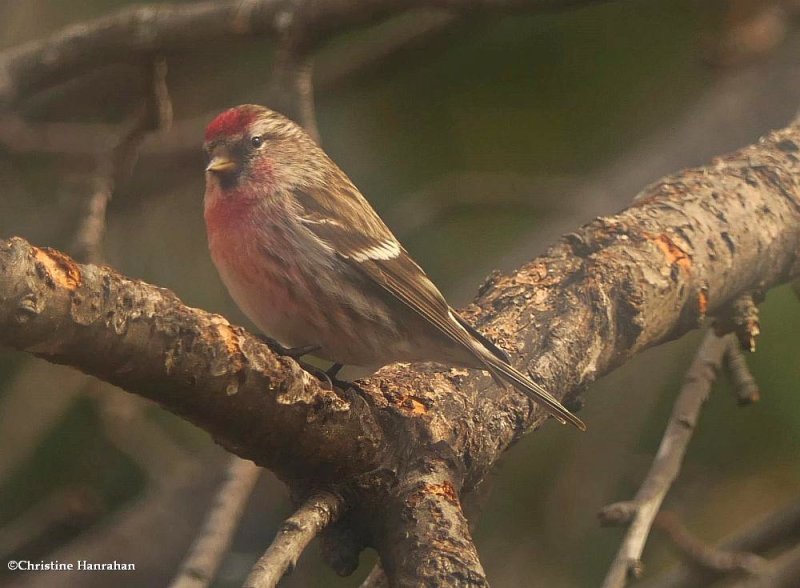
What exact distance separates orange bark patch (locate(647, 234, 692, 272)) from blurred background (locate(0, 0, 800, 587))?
2.87 feet

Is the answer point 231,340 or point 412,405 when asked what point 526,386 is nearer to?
point 412,405

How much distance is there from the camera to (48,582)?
292 cm

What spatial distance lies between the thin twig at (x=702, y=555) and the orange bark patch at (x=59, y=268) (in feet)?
5.04

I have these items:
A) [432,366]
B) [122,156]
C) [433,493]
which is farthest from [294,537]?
[122,156]

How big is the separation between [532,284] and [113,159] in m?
1.07

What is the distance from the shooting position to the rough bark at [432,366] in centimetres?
127

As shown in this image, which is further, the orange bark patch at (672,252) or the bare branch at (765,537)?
the bare branch at (765,537)

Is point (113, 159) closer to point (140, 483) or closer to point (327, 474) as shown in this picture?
point (327, 474)

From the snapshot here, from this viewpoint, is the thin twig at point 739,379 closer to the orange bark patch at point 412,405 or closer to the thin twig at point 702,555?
the thin twig at point 702,555

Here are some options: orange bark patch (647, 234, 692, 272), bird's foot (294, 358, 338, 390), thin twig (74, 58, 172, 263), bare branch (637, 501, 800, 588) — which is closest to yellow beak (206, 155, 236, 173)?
thin twig (74, 58, 172, 263)

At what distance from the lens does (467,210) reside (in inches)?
150

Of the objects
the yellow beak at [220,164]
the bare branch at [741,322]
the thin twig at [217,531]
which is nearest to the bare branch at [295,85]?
the yellow beak at [220,164]

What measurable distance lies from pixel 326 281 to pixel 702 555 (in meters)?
1.00

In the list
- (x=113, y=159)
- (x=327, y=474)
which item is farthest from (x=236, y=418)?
(x=113, y=159)
